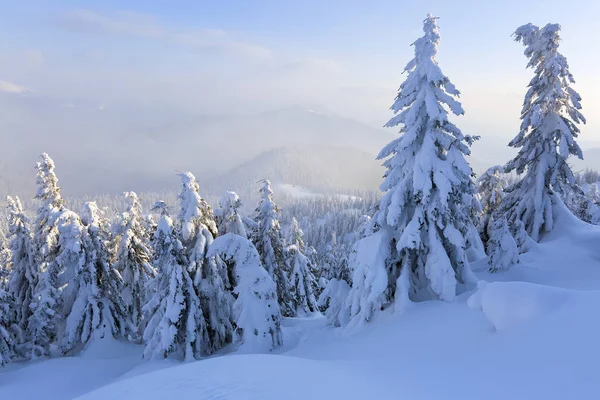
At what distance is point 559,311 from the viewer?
6980 millimetres

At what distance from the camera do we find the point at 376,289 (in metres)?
12.8

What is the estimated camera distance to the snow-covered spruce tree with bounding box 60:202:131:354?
1977 centimetres

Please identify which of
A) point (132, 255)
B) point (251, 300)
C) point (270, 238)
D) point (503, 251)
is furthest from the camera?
point (270, 238)

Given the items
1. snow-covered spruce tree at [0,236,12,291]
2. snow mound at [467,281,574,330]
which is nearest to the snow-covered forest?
snow mound at [467,281,574,330]

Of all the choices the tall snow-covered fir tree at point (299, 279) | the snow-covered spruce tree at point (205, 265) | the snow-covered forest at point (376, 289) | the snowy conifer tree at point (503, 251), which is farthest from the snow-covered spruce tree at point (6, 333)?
the snowy conifer tree at point (503, 251)

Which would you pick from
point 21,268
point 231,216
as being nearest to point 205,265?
point 231,216

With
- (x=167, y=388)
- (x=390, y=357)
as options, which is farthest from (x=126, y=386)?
(x=390, y=357)

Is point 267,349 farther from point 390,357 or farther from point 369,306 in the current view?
point 390,357

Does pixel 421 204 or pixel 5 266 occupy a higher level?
pixel 421 204

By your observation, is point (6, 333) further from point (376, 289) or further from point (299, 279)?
point (376, 289)

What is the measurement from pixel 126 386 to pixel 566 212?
2333cm

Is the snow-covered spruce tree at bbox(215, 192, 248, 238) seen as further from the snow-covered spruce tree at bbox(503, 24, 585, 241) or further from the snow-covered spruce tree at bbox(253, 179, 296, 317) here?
the snow-covered spruce tree at bbox(503, 24, 585, 241)

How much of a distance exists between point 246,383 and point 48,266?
799 inches

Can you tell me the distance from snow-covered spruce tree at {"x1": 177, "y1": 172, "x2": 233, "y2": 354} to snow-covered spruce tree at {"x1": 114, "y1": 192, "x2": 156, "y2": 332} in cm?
798
